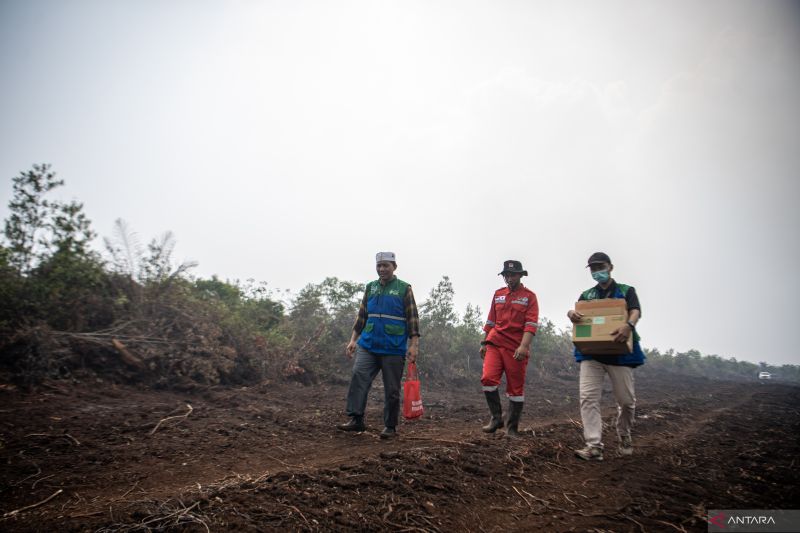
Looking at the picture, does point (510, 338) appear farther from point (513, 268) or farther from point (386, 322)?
point (386, 322)

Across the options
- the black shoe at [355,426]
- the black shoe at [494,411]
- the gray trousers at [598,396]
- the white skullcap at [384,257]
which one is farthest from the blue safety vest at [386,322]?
the gray trousers at [598,396]

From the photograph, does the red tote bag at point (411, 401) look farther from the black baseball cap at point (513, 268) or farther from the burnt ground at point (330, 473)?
the black baseball cap at point (513, 268)

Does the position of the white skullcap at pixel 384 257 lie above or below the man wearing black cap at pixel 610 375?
above

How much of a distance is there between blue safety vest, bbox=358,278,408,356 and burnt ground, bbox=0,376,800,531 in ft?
3.31

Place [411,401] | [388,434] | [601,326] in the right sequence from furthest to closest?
[411,401] → [388,434] → [601,326]

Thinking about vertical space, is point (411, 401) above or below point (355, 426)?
above

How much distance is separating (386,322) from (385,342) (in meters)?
0.24

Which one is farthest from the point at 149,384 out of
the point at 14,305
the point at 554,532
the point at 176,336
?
the point at 554,532

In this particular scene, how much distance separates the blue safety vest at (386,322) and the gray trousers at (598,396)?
201 centimetres

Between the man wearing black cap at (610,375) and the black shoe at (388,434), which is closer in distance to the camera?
the man wearing black cap at (610,375)

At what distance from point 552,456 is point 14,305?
25.0ft

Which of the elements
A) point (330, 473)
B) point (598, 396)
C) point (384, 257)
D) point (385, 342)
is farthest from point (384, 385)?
point (598, 396)

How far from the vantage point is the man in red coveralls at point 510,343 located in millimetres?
4707

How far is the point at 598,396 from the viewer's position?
407 cm
